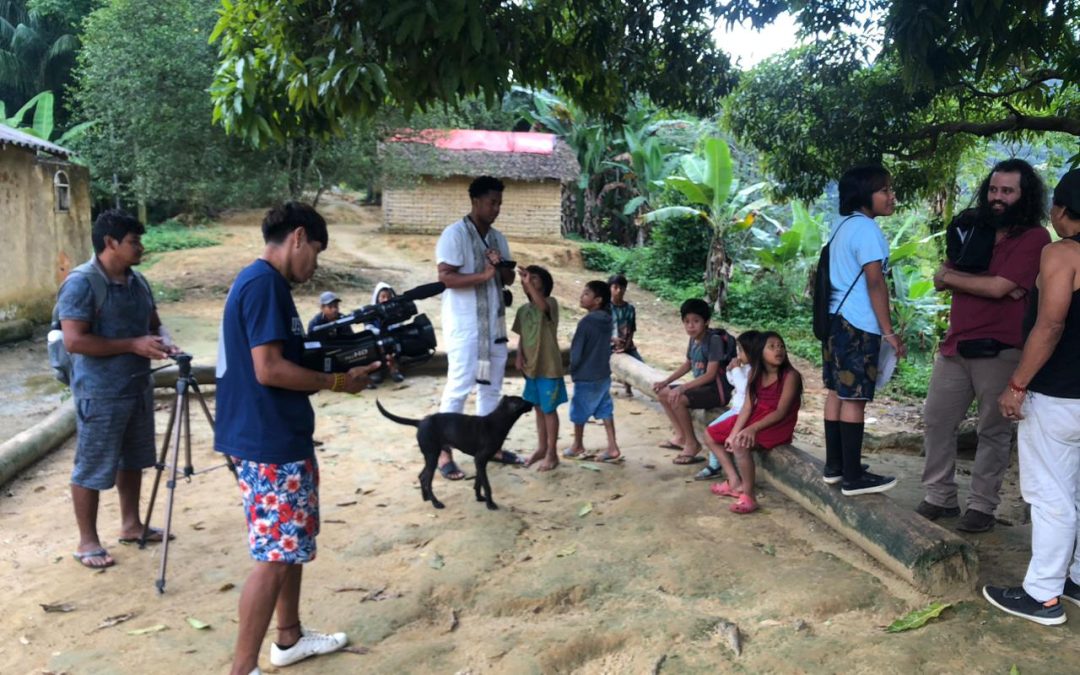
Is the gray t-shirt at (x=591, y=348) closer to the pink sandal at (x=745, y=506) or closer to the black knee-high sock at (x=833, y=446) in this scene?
the pink sandal at (x=745, y=506)

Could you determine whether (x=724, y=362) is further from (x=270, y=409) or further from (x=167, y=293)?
(x=167, y=293)

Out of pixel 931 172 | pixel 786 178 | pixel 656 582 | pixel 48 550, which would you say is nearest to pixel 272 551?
pixel 656 582

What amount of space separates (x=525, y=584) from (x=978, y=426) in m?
2.57

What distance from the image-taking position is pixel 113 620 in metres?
3.85

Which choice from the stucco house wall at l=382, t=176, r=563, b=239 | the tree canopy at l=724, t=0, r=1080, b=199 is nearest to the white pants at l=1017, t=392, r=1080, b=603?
the tree canopy at l=724, t=0, r=1080, b=199

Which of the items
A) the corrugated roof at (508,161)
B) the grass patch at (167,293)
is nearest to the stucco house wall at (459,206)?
the corrugated roof at (508,161)

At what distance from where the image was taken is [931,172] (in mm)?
8500

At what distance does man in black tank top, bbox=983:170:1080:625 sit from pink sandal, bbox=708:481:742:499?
5.85 ft

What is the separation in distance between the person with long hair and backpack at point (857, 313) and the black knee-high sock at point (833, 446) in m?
0.02

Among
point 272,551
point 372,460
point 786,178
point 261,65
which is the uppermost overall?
point 261,65

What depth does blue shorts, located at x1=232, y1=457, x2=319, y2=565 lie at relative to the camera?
3113mm

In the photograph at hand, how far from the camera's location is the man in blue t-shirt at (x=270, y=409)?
3.01 m

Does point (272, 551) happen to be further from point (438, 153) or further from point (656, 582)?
point (438, 153)

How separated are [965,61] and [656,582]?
3.99 metres
